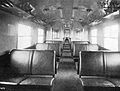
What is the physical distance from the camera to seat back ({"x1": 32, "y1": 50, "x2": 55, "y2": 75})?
9.70ft

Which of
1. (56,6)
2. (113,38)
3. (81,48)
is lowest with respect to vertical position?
(81,48)

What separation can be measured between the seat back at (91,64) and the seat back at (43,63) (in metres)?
0.57

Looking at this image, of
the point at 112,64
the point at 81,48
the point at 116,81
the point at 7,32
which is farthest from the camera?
the point at 81,48

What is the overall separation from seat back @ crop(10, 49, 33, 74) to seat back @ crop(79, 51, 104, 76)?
105 cm

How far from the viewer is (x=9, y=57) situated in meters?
3.11

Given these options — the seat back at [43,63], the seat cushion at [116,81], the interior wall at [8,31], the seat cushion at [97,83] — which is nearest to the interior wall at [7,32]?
the interior wall at [8,31]

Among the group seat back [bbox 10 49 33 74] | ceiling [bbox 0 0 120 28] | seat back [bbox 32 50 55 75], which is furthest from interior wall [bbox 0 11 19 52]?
seat back [bbox 32 50 55 75]

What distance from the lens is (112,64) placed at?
2.91m

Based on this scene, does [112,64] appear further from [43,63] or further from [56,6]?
[56,6]

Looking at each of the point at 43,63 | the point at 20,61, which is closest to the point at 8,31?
the point at 20,61

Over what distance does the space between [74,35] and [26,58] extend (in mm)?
18698

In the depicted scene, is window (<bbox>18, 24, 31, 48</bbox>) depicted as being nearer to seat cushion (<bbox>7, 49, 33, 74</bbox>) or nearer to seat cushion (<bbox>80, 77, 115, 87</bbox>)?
seat cushion (<bbox>7, 49, 33, 74</bbox>)

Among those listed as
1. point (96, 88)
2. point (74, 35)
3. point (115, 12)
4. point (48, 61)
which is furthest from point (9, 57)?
point (74, 35)

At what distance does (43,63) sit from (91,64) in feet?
3.12
